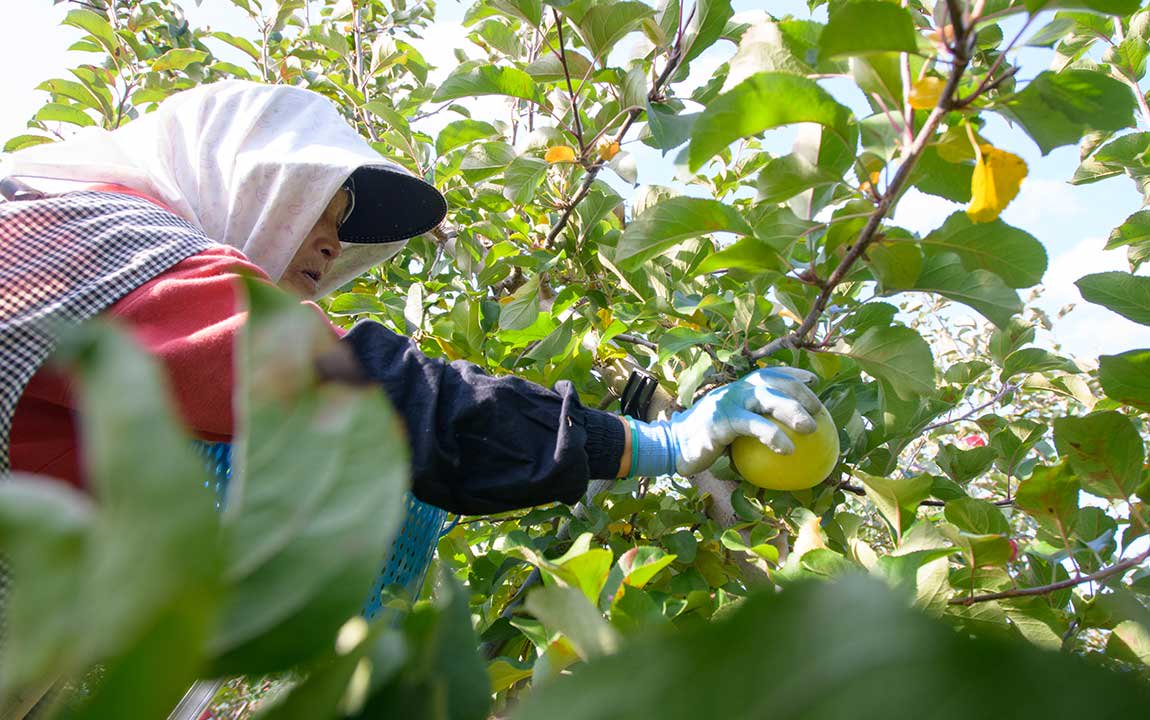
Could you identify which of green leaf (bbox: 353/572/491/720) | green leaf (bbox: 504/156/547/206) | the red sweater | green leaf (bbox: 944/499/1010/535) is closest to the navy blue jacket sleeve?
the red sweater

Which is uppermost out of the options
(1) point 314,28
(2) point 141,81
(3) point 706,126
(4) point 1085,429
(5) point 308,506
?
(5) point 308,506

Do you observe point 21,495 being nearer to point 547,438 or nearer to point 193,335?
point 193,335

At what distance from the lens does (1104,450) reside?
105 cm

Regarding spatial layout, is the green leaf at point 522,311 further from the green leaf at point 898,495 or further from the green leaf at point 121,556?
the green leaf at point 121,556

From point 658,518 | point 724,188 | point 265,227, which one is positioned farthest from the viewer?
point 724,188

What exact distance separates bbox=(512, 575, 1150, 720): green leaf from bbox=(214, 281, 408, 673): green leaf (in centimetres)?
Result: 8

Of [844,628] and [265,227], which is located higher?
[844,628]

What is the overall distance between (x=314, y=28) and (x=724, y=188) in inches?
65.5

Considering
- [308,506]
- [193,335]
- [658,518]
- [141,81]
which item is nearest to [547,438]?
[658,518]

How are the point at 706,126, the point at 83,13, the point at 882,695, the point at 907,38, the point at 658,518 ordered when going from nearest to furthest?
the point at 882,695
the point at 907,38
the point at 706,126
the point at 658,518
the point at 83,13

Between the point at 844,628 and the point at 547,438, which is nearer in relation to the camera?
the point at 844,628

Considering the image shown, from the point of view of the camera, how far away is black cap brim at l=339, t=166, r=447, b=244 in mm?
2156

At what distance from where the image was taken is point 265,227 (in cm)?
166

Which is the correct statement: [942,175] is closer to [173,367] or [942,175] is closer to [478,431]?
[478,431]
